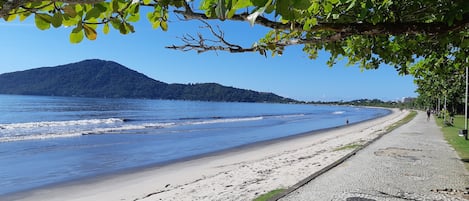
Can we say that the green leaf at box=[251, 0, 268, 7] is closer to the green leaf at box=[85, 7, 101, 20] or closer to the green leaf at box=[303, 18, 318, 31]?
the green leaf at box=[85, 7, 101, 20]

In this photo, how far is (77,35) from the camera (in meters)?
1.84

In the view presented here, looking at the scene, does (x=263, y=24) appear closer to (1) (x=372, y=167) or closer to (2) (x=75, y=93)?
(1) (x=372, y=167)

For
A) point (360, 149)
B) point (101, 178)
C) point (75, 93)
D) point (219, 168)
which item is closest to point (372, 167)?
point (360, 149)

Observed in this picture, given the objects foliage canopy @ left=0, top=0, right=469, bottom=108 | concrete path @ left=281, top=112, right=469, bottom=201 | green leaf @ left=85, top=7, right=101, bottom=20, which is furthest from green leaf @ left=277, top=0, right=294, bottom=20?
concrete path @ left=281, top=112, right=469, bottom=201

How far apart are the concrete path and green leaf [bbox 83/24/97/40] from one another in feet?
18.3

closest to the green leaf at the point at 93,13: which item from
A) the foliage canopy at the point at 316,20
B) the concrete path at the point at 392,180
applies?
the foliage canopy at the point at 316,20

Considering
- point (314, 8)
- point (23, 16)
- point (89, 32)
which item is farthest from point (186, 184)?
point (23, 16)

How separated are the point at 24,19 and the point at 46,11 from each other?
0.13 metres

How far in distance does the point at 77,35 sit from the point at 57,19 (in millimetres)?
155

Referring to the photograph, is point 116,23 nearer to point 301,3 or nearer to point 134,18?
point 134,18

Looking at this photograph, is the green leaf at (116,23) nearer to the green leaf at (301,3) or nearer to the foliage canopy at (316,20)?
the foliage canopy at (316,20)

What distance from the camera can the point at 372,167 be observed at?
10.1m

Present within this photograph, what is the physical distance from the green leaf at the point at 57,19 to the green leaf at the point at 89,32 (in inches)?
4.9

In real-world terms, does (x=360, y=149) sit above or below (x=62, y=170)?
above
